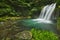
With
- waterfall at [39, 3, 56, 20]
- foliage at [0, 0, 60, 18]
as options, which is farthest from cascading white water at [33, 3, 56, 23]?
foliage at [0, 0, 60, 18]

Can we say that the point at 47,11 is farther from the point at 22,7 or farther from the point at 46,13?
the point at 22,7

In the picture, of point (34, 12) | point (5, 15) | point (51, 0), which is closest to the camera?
point (5, 15)

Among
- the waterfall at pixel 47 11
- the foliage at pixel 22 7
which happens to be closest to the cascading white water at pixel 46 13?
the waterfall at pixel 47 11

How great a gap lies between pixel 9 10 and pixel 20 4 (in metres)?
2.35

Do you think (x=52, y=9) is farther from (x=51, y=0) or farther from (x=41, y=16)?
(x=51, y=0)

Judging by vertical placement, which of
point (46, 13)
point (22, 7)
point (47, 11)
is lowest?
point (46, 13)

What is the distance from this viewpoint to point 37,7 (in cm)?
2144

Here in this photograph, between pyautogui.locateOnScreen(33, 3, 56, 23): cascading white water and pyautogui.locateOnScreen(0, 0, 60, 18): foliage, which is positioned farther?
pyautogui.locateOnScreen(0, 0, 60, 18): foliage

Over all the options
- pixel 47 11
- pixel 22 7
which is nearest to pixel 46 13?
pixel 47 11

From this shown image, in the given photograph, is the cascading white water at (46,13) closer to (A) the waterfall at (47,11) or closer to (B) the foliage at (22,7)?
(A) the waterfall at (47,11)

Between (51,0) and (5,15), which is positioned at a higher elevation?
(51,0)

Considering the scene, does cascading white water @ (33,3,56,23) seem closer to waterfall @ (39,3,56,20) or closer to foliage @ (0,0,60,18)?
waterfall @ (39,3,56,20)

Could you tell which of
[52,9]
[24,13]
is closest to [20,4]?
[24,13]

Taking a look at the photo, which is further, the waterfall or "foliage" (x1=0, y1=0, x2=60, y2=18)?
"foliage" (x1=0, y1=0, x2=60, y2=18)
